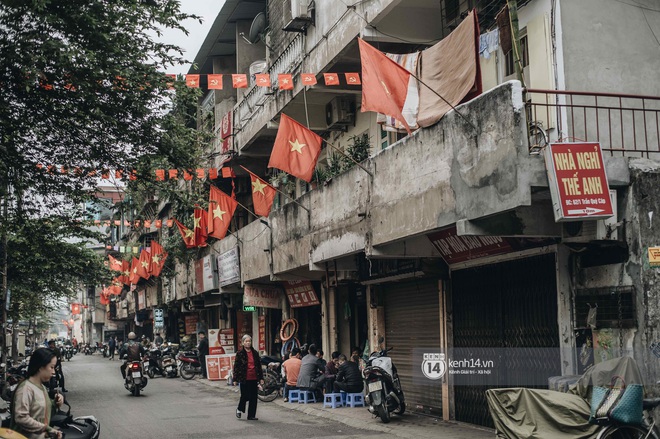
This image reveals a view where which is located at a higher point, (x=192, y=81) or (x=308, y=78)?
(x=308, y=78)

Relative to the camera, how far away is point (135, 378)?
21.4m

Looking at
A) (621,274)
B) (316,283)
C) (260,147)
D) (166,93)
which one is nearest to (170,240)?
(260,147)

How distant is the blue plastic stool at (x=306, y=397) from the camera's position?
58.3 feet

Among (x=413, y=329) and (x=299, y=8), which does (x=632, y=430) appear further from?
(x=299, y=8)

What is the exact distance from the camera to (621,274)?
960 cm

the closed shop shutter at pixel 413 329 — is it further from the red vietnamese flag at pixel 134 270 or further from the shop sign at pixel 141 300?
the shop sign at pixel 141 300

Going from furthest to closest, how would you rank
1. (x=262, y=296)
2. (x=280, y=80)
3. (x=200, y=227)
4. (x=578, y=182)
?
1. (x=200, y=227)
2. (x=262, y=296)
3. (x=280, y=80)
4. (x=578, y=182)

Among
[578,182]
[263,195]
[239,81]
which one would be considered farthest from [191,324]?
[578,182]

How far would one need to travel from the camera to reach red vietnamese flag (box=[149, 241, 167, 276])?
3444 centimetres

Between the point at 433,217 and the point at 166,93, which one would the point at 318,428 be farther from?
the point at 166,93

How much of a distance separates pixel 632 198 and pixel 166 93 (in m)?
7.59

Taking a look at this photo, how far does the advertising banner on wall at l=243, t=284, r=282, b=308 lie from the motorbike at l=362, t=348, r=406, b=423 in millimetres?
11017

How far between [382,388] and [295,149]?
4914 mm

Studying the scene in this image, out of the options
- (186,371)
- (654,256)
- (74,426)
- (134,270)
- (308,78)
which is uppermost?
(308,78)
